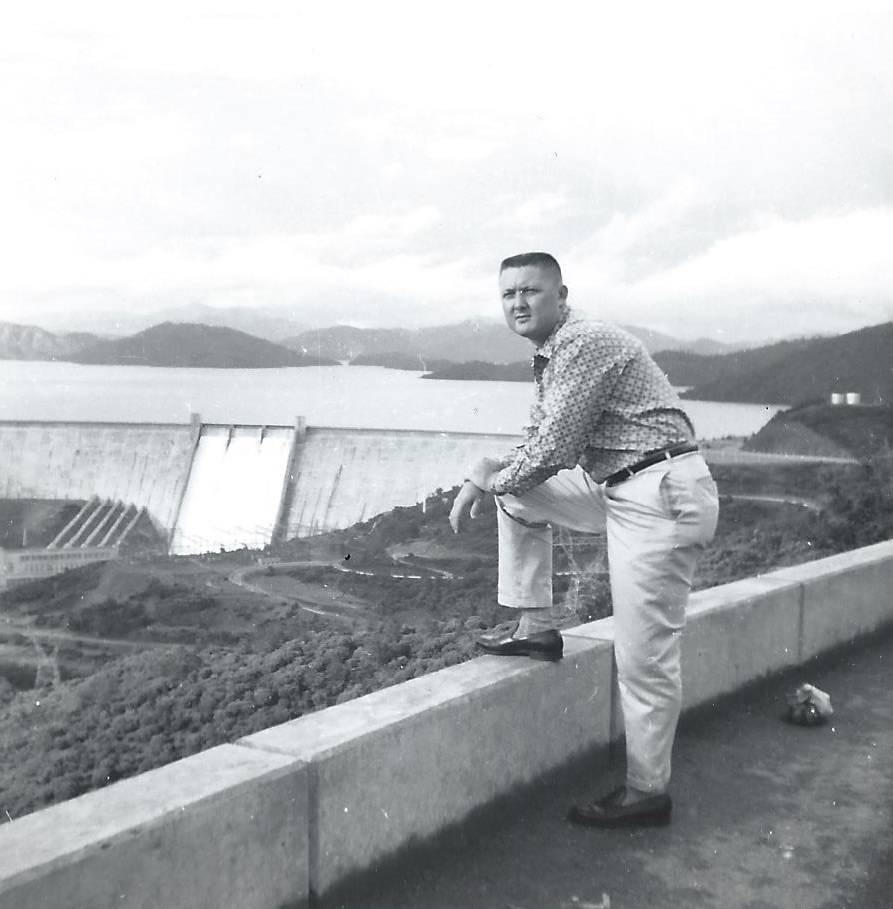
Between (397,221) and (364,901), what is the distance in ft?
253

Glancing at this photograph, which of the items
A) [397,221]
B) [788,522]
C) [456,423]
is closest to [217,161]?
[397,221]

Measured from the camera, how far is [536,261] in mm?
2701

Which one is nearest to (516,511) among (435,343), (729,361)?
(729,361)

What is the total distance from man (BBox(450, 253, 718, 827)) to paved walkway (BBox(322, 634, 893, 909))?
15 centimetres

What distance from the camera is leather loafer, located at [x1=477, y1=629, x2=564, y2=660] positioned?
117 inches

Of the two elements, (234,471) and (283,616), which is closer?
(283,616)

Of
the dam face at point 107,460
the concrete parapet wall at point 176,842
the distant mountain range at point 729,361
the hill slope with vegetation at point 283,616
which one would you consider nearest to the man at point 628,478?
the concrete parapet wall at point 176,842

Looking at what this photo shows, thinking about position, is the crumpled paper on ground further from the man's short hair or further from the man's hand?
the man's short hair

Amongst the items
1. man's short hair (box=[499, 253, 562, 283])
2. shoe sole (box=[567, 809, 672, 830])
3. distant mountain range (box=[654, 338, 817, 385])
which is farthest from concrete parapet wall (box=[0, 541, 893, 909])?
distant mountain range (box=[654, 338, 817, 385])

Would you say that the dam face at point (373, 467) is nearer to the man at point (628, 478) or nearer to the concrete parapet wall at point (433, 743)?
the concrete parapet wall at point (433, 743)

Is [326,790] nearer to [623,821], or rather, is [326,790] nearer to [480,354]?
[623,821]

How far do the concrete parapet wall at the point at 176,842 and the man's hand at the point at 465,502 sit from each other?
91 cm

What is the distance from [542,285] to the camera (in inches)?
107

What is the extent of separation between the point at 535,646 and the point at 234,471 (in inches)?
1476
